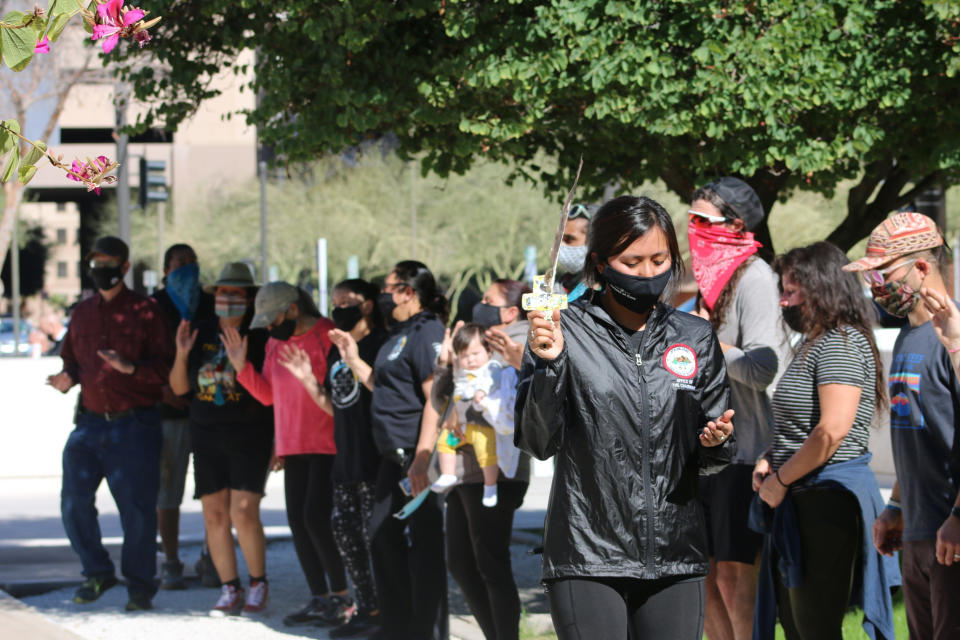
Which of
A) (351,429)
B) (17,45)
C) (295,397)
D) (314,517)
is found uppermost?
(17,45)

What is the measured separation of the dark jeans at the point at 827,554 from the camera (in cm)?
439

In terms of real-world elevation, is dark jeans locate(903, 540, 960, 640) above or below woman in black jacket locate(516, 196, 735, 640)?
below

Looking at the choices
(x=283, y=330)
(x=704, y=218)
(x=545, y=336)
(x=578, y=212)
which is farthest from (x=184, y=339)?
(x=545, y=336)

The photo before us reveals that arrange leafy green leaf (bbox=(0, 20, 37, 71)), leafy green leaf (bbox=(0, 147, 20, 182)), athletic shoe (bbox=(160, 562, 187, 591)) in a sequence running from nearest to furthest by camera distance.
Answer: leafy green leaf (bbox=(0, 20, 37, 71)), leafy green leaf (bbox=(0, 147, 20, 182)), athletic shoe (bbox=(160, 562, 187, 591))

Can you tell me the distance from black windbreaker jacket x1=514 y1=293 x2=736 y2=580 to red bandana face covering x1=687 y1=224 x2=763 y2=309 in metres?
1.50

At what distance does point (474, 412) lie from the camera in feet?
18.5

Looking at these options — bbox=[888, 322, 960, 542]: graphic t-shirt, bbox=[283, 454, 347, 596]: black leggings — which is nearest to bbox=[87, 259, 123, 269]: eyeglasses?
bbox=[283, 454, 347, 596]: black leggings

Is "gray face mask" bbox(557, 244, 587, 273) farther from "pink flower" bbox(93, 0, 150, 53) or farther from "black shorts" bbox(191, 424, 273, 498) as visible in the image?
"pink flower" bbox(93, 0, 150, 53)

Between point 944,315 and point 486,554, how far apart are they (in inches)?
105

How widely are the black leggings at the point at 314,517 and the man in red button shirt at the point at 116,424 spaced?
1.06 meters

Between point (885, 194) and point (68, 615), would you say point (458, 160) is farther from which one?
point (68, 615)

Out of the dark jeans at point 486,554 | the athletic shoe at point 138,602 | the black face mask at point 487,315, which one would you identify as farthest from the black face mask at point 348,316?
the athletic shoe at point 138,602

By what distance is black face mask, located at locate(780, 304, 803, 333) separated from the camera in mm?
4523

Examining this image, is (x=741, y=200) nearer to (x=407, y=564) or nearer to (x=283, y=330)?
(x=407, y=564)
